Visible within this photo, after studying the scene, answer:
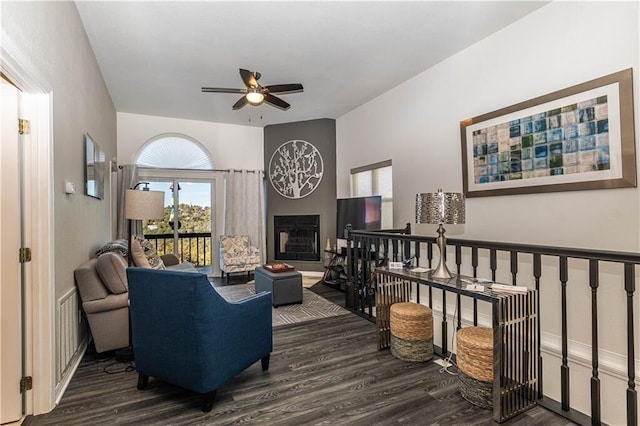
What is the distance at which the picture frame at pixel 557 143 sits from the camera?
7.98 ft

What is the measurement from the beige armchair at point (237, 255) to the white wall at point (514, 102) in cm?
288

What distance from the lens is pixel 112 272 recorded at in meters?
2.83

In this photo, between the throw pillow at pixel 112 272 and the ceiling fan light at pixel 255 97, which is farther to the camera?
the ceiling fan light at pixel 255 97

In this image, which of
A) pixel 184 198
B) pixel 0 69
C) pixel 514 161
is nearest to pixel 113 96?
pixel 184 198

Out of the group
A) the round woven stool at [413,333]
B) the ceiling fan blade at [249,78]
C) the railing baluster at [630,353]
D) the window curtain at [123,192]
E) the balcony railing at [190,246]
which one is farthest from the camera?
the balcony railing at [190,246]

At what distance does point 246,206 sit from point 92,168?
3.27m

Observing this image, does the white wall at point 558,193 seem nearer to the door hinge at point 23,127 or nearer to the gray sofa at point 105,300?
the gray sofa at point 105,300

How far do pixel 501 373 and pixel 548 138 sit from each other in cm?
214

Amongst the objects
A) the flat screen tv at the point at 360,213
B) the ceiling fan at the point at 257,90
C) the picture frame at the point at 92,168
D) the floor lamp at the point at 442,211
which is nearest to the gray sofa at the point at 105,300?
the picture frame at the point at 92,168

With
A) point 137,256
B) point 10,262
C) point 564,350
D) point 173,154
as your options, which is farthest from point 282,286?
point 173,154

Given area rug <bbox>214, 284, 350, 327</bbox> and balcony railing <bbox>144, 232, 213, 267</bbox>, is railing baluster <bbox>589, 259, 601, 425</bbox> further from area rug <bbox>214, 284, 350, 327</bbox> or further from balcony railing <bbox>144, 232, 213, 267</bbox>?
balcony railing <bbox>144, 232, 213, 267</bbox>

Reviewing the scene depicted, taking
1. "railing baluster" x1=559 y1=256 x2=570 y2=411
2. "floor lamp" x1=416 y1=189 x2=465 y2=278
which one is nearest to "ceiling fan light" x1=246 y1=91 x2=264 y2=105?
"floor lamp" x1=416 y1=189 x2=465 y2=278

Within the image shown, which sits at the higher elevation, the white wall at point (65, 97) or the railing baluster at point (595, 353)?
the white wall at point (65, 97)

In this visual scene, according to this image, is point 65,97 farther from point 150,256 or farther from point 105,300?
point 150,256
